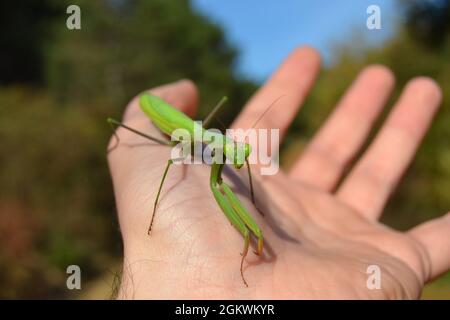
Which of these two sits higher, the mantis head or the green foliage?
the mantis head

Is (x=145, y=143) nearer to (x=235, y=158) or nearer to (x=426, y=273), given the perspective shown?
(x=235, y=158)

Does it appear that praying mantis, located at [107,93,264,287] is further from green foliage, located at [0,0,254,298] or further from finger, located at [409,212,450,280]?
finger, located at [409,212,450,280]

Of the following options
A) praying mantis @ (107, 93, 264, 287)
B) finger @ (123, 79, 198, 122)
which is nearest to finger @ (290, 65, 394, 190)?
finger @ (123, 79, 198, 122)

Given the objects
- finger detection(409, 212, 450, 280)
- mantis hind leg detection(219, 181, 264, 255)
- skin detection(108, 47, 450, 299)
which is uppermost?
mantis hind leg detection(219, 181, 264, 255)

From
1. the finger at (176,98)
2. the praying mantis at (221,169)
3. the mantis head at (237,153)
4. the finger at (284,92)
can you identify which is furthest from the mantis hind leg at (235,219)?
the finger at (284,92)

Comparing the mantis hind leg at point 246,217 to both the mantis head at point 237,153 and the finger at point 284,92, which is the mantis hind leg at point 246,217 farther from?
the finger at point 284,92

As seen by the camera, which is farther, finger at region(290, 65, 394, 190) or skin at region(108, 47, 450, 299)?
finger at region(290, 65, 394, 190)

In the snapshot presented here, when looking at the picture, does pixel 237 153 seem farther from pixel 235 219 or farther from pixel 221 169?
pixel 235 219
